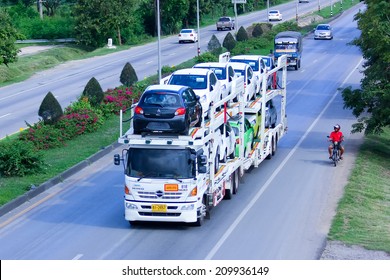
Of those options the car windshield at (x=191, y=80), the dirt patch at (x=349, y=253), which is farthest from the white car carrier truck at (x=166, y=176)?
the car windshield at (x=191, y=80)

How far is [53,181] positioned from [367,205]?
9541mm

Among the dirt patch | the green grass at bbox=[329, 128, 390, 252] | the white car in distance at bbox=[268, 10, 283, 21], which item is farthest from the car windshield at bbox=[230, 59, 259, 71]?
the white car in distance at bbox=[268, 10, 283, 21]

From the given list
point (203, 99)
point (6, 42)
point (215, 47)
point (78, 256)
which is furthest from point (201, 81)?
point (215, 47)

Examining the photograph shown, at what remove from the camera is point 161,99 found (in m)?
21.7

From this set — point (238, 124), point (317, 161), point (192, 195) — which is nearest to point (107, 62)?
point (317, 161)

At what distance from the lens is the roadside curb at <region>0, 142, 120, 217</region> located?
932 inches

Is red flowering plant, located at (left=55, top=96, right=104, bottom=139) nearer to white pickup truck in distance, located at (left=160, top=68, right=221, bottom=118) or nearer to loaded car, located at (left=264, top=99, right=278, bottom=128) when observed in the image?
white pickup truck in distance, located at (left=160, top=68, right=221, bottom=118)

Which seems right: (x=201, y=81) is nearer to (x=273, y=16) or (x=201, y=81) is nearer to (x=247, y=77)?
(x=247, y=77)

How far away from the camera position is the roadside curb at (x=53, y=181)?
23680 millimetres

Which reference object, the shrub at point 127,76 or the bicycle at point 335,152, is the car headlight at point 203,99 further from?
the shrub at point 127,76

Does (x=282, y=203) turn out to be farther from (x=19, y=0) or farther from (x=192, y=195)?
(x=19, y=0)

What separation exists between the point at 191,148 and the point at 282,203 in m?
5.07

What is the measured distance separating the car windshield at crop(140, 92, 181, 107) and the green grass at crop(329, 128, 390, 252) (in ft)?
16.4

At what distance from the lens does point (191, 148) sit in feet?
66.7
